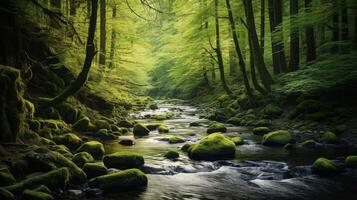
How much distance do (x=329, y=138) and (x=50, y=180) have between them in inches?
328

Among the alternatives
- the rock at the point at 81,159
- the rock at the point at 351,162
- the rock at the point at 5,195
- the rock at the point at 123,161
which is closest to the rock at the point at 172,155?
the rock at the point at 123,161

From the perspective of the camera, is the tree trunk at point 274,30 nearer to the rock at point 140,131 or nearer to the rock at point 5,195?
the rock at point 140,131

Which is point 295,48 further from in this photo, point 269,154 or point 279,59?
point 269,154

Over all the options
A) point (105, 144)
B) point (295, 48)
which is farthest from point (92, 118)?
point (295, 48)

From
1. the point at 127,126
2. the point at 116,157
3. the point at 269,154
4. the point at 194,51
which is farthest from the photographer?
the point at 194,51

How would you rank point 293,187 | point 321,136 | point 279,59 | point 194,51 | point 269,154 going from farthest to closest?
1. point 194,51
2. point 279,59
3. point 321,136
4. point 269,154
5. point 293,187

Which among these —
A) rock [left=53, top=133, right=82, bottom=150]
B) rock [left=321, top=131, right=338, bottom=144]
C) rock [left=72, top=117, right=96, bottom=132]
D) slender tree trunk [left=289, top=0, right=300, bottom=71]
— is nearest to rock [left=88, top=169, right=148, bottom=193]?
rock [left=53, top=133, right=82, bottom=150]

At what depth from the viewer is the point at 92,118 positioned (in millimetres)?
14750

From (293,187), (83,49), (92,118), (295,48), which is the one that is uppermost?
(295,48)

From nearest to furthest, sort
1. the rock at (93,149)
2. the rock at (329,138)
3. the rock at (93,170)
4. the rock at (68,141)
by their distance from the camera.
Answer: the rock at (93,170) → the rock at (93,149) → the rock at (68,141) → the rock at (329,138)

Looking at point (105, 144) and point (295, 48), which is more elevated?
point (295, 48)

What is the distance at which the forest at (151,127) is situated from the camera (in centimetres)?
698

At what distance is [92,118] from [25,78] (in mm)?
4564

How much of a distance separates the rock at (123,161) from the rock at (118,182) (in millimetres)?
1092
